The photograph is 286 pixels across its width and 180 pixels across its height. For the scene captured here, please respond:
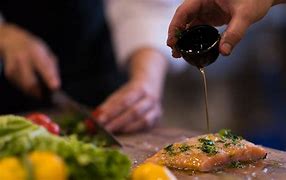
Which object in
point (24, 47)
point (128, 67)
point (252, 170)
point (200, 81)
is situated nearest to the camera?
point (252, 170)

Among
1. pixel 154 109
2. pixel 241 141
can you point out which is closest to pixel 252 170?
pixel 241 141

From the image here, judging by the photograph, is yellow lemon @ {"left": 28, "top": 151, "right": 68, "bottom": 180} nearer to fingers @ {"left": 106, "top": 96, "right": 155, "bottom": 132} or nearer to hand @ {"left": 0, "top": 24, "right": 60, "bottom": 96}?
fingers @ {"left": 106, "top": 96, "right": 155, "bottom": 132}

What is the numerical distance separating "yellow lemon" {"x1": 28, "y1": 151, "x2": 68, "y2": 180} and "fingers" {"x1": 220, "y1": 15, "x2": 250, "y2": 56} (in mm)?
541

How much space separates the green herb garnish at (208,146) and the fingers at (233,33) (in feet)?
0.85

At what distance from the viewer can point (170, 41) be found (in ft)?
5.01

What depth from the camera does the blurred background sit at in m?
4.57

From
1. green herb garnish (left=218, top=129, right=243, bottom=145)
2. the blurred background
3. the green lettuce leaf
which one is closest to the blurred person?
green herb garnish (left=218, top=129, right=243, bottom=145)

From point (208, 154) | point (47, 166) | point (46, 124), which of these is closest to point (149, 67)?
point (46, 124)

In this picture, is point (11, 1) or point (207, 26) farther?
point (11, 1)

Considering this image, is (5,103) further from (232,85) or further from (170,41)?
(232,85)

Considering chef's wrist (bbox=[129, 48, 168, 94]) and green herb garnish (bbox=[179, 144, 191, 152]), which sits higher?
chef's wrist (bbox=[129, 48, 168, 94])

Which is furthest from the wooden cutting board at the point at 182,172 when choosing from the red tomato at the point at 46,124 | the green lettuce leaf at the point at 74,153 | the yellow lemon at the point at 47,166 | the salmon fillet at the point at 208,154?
the yellow lemon at the point at 47,166

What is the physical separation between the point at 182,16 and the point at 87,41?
4.52 ft

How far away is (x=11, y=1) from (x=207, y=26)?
148cm
